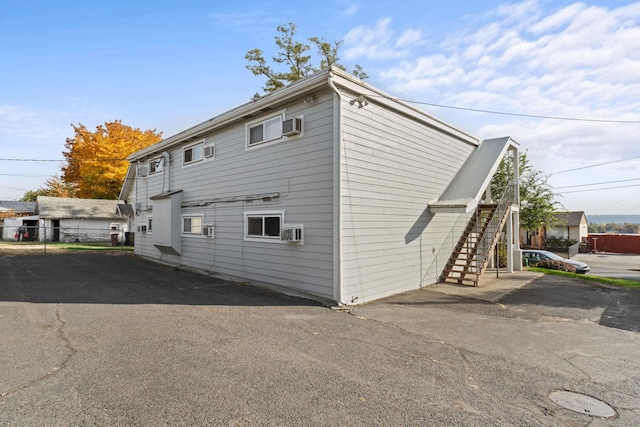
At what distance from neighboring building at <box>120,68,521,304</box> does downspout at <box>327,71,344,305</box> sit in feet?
0.07

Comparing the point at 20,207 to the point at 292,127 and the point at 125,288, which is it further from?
the point at 292,127

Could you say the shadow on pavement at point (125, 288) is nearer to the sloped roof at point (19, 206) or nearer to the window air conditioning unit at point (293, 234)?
the window air conditioning unit at point (293, 234)

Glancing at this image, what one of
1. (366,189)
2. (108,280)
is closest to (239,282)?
(108,280)

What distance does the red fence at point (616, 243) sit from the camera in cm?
3778

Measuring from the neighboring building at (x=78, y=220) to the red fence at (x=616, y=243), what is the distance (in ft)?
157

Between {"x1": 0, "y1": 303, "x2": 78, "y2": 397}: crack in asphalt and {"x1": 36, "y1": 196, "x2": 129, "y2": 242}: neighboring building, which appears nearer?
{"x1": 0, "y1": 303, "x2": 78, "y2": 397}: crack in asphalt

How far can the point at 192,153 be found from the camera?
1300cm

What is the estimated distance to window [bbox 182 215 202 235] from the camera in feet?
40.6

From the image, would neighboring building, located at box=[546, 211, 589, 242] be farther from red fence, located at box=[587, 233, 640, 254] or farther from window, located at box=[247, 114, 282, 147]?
window, located at box=[247, 114, 282, 147]

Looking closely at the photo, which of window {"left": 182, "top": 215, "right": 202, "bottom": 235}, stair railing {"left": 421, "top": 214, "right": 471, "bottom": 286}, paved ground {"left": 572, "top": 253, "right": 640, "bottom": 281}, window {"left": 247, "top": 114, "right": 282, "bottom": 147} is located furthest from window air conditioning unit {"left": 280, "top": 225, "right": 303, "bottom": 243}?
paved ground {"left": 572, "top": 253, "right": 640, "bottom": 281}

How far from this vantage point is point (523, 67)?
9.80m

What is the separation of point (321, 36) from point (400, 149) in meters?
18.0

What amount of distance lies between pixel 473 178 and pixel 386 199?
419cm

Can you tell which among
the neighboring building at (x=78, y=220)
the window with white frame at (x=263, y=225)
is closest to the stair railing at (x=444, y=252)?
the window with white frame at (x=263, y=225)
